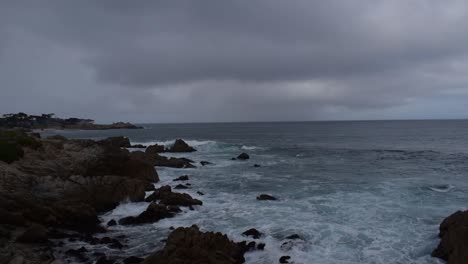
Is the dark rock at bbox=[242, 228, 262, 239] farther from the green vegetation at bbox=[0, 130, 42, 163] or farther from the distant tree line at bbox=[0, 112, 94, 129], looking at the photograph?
the distant tree line at bbox=[0, 112, 94, 129]

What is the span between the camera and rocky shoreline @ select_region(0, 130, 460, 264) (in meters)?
16.6

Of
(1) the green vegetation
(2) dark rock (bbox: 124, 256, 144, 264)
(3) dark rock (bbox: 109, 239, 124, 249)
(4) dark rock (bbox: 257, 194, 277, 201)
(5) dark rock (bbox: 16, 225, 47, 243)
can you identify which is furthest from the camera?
(4) dark rock (bbox: 257, 194, 277, 201)

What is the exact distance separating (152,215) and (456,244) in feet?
56.9

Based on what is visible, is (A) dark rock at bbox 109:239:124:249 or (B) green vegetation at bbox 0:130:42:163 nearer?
(A) dark rock at bbox 109:239:124:249

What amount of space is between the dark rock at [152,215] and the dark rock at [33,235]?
5214mm

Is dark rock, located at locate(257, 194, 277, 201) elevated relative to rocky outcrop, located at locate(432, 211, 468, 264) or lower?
lower

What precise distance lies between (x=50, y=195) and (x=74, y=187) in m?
1.96

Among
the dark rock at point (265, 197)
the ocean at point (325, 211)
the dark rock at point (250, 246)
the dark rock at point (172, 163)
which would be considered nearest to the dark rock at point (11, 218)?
the ocean at point (325, 211)

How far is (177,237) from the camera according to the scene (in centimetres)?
1686

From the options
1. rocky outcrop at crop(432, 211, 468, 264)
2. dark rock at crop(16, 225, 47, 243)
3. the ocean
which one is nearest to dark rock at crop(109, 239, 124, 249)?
the ocean

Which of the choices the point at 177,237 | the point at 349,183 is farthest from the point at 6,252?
the point at 349,183

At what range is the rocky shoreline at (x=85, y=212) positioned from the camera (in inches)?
654

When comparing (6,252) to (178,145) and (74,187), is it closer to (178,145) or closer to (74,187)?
(74,187)

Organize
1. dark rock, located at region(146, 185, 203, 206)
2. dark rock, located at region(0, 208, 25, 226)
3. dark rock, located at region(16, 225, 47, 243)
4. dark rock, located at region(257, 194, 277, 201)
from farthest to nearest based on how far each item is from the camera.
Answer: dark rock, located at region(257, 194, 277, 201) < dark rock, located at region(146, 185, 203, 206) < dark rock, located at region(0, 208, 25, 226) < dark rock, located at region(16, 225, 47, 243)
